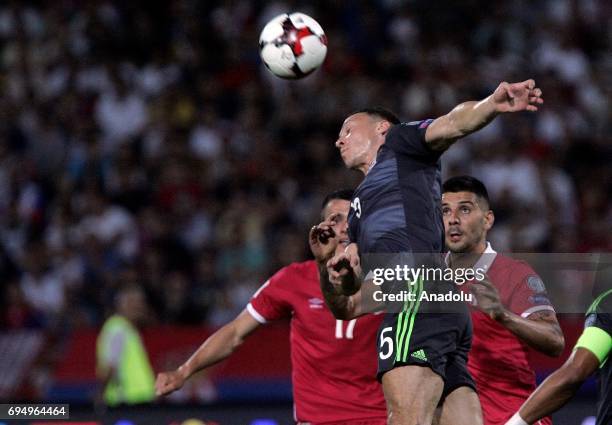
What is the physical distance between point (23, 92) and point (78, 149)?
1.13 m

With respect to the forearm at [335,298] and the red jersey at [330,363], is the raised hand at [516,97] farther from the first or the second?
the red jersey at [330,363]

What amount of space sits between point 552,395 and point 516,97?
1335 mm

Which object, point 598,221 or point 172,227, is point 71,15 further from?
point 598,221

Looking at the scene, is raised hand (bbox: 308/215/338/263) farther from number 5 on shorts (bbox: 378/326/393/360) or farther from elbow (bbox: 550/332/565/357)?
elbow (bbox: 550/332/565/357)

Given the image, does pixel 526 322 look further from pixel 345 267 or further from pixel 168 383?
pixel 168 383

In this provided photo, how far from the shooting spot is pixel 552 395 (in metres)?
5.43

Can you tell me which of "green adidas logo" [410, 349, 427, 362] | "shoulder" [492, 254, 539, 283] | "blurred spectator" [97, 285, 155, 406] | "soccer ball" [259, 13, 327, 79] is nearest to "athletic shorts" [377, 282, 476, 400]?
"green adidas logo" [410, 349, 427, 362]

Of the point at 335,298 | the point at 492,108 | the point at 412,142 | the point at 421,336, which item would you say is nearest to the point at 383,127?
the point at 412,142

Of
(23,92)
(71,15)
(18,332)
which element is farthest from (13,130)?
(18,332)

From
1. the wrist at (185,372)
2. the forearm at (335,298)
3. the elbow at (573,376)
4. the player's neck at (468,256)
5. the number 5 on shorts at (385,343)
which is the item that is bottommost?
the elbow at (573,376)

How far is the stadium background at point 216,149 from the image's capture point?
1195cm

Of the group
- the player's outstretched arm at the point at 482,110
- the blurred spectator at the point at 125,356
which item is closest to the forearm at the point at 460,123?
the player's outstretched arm at the point at 482,110

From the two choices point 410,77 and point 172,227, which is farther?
point 410,77

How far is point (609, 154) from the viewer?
13438 mm
